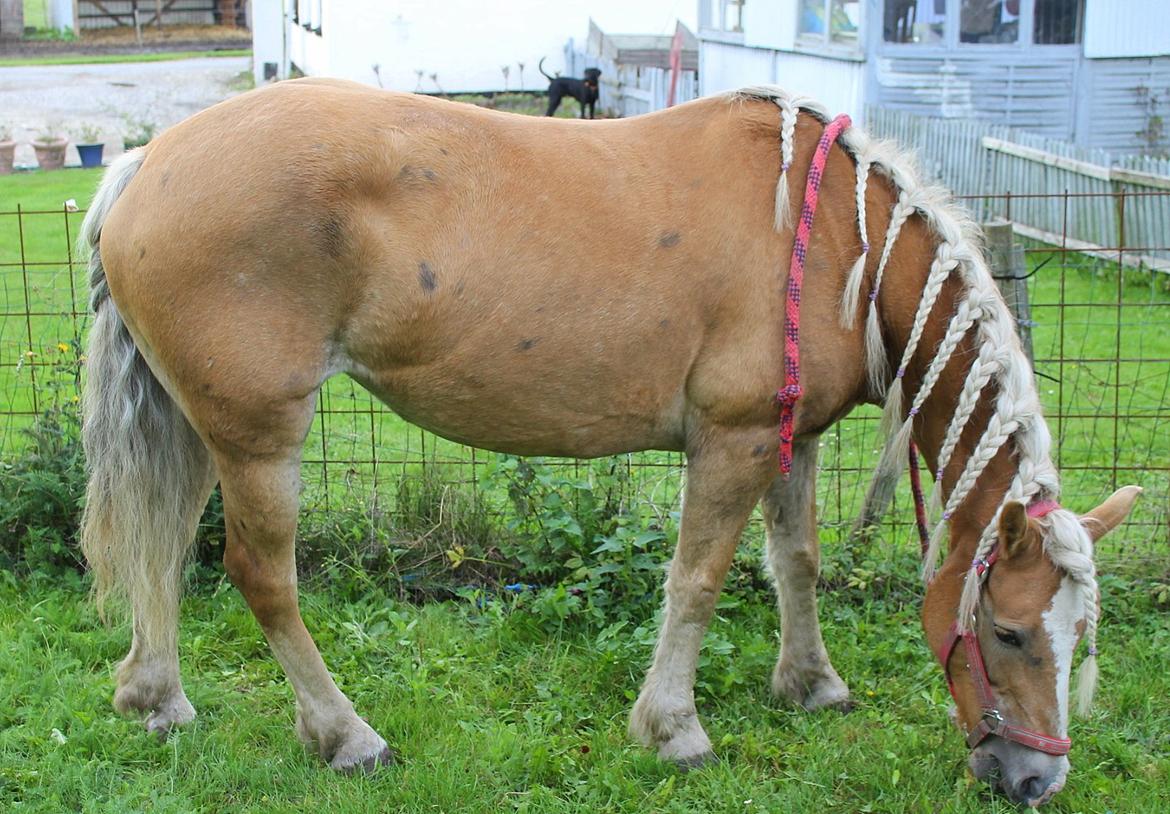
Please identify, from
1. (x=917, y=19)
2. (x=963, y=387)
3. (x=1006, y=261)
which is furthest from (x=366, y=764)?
(x=917, y=19)

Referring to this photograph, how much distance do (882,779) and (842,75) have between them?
1189 cm

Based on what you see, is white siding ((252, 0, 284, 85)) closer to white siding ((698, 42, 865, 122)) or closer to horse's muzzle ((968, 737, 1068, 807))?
white siding ((698, 42, 865, 122))

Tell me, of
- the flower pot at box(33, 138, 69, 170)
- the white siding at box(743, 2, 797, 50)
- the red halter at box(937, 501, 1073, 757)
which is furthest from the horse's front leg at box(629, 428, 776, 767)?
the flower pot at box(33, 138, 69, 170)

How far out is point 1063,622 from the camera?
294 centimetres

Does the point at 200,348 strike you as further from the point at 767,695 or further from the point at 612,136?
the point at 767,695

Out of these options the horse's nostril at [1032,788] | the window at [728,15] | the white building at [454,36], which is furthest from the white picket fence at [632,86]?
the horse's nostril at [1032,788]

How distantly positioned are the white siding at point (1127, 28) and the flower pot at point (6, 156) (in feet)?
44.1

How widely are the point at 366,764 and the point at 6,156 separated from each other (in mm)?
14480

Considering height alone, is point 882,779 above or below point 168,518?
below

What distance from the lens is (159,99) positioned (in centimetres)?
2150

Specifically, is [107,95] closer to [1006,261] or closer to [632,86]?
[632,86]

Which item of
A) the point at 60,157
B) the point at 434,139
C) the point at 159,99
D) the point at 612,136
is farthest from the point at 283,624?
the point at 159,99

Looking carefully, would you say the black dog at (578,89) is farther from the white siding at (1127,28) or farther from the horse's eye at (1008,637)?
the horse's eye at (1008,637)

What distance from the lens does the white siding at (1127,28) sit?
41.9 feet
